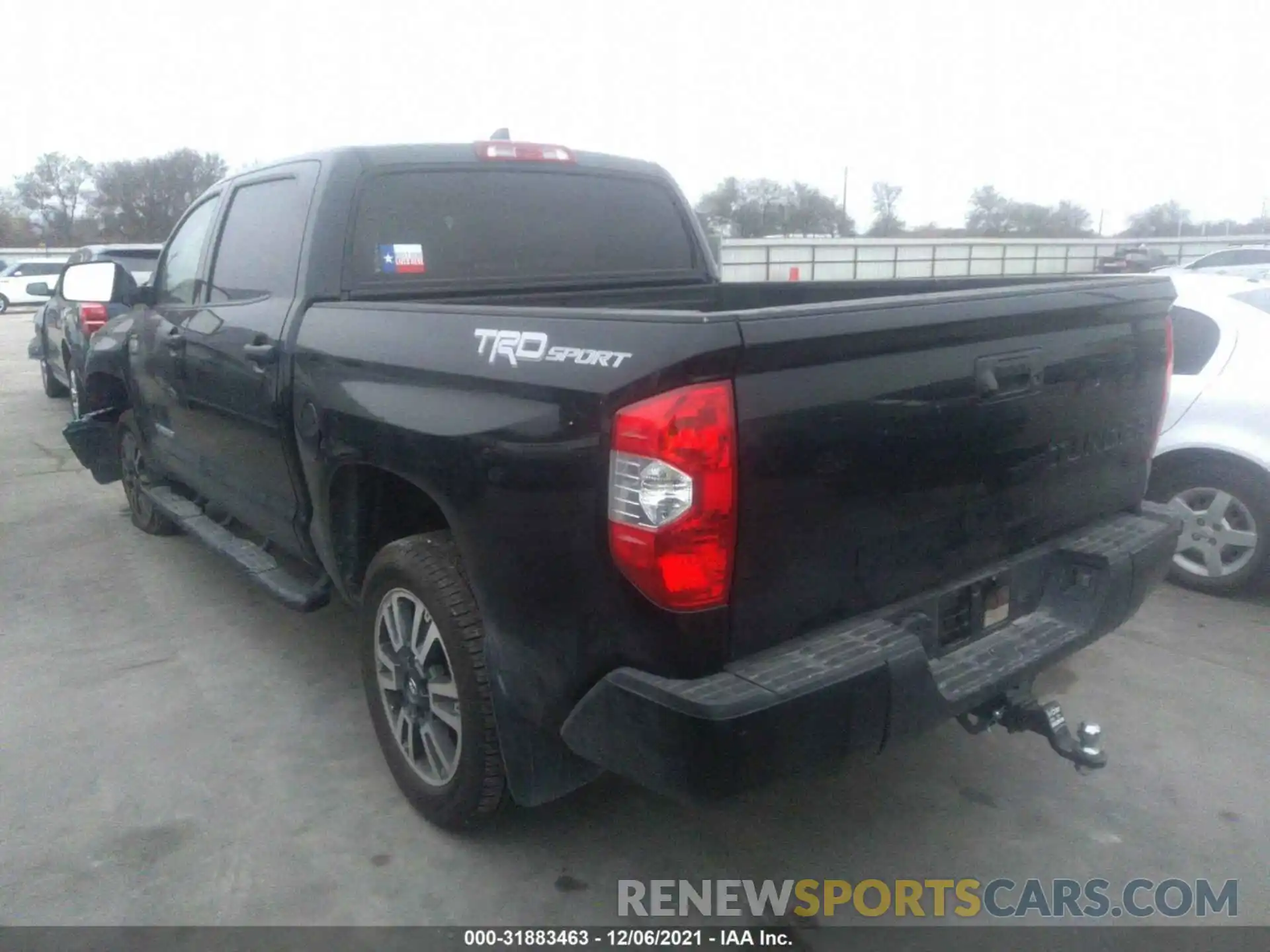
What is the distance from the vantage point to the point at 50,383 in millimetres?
12125

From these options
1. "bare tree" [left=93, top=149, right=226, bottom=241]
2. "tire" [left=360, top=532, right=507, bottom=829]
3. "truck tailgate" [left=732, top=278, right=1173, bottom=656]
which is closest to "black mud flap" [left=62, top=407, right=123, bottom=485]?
"tire" [left=360, top=532, right=507, bottom=829]

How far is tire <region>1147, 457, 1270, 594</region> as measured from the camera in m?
4.78

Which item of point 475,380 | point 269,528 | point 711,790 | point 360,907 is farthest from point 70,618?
point 711,790

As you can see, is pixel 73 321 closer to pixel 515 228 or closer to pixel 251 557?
pixel 251 557

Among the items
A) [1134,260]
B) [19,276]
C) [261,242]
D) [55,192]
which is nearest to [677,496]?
[261,242]

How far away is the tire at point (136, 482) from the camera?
19.5 feet

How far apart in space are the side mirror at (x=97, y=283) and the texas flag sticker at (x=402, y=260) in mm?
1995

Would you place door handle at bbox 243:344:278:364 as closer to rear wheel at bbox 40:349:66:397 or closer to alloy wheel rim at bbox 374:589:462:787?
alloy wheel rim at bbox 374:589:462:787

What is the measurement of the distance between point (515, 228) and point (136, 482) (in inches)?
139

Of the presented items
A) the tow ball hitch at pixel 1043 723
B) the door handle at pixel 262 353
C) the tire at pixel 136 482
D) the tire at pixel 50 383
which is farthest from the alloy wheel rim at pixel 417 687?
the tire at pixel 50 383

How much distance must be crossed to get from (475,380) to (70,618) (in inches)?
139

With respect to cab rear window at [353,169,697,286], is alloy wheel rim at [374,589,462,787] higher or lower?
lower

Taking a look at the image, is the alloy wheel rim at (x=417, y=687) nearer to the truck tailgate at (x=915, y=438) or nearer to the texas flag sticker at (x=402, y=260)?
the truck tailgate at (x=915, y=438)

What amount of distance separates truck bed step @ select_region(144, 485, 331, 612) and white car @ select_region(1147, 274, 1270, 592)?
390cm
